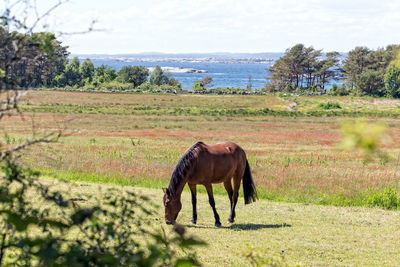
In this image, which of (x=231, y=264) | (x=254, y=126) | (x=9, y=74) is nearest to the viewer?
(x=9, y=74)

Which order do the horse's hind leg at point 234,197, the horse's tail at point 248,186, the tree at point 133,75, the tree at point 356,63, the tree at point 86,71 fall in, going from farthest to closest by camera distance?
the tree at point 86,71 → the tree at point 133,75 → the tree at point 356,63 → the horse's tail at point 248,186 → the horse's hind leg at point 234,197

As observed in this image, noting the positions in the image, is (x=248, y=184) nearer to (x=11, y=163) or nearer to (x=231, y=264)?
(x=231, y=264)

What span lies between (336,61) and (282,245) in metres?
127

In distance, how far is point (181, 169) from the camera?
11.3 meters

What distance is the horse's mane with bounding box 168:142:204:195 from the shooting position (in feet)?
36.6

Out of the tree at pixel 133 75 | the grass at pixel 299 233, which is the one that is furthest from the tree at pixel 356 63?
the grass at pixel 299 233

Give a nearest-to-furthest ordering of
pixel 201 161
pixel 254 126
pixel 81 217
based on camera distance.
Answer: pixel 81 217 → pixel 201 161 → pixel 254 126

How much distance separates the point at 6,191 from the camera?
137 inches

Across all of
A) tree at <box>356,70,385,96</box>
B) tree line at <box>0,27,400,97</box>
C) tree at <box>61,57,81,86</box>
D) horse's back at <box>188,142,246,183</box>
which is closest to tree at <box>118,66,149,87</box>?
tree line at <box>0,27,400,97</box>

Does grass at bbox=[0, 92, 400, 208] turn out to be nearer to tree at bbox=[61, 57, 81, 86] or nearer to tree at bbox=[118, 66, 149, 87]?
tree at bbox=[61, 57, 81, 86]

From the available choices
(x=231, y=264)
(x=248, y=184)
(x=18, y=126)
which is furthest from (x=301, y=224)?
(x=18, y=126)

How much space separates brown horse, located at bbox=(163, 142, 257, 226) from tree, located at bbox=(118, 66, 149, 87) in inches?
4635

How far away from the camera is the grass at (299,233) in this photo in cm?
941

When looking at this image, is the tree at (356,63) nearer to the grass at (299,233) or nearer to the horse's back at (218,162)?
the grass at (299,233)
